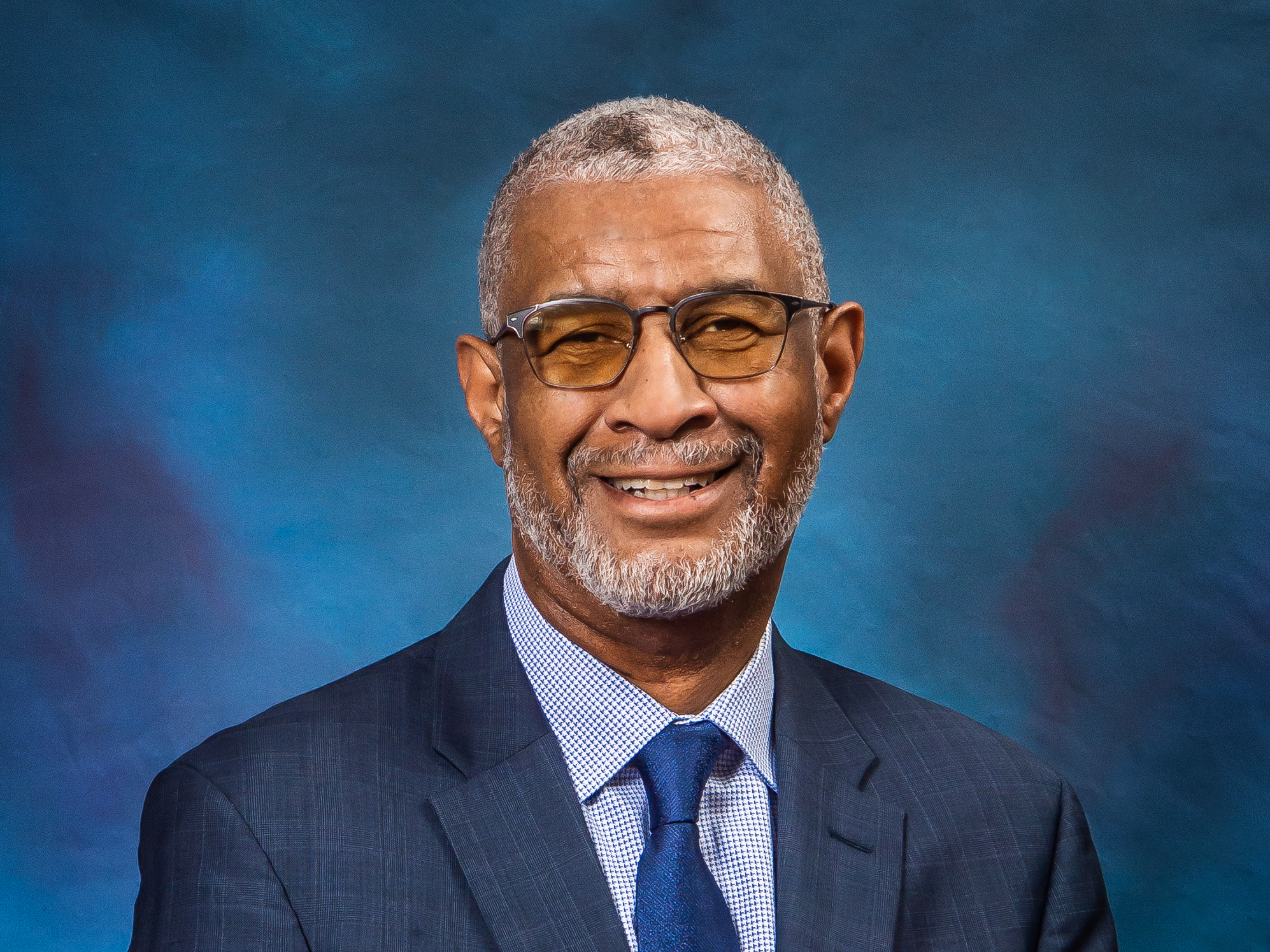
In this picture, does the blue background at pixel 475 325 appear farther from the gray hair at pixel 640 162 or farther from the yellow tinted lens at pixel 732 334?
the yellow tinted lens at pixel 732 334

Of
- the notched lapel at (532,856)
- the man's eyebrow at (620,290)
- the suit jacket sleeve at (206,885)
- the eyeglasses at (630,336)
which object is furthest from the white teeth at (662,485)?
the suit jacket sleeve at (206,885)

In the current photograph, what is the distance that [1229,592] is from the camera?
176 inches

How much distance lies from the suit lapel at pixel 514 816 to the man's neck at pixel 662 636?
14 cm

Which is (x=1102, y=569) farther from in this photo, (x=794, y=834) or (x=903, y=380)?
(x=794, y=834)

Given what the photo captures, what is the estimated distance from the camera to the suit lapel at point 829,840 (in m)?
2.71

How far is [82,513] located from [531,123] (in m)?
1.67

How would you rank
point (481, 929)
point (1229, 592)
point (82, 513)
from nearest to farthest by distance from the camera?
point (481, 929) < point (82, 513) < point (1229, 592)

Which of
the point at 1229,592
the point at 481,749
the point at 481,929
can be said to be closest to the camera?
the point at 481,929

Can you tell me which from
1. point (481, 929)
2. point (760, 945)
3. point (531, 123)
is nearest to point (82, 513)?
point (531, 123)

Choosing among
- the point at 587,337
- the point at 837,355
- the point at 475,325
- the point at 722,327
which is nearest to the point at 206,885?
the point at 587,337

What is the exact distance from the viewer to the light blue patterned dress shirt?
2.71 meters

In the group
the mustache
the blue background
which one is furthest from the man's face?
the blue background

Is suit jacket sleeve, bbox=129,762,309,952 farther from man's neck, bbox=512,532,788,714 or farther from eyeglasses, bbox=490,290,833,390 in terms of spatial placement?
eyeglasses, bbox=490,290,833,390

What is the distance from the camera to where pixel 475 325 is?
14.4 feet
